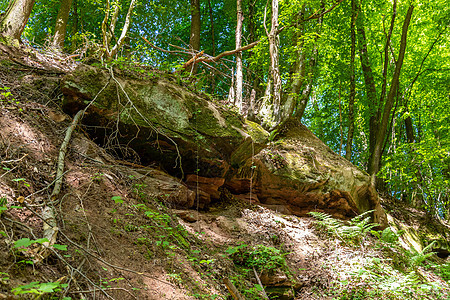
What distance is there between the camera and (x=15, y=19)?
6.21 metres

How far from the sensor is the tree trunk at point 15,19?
6.14 m

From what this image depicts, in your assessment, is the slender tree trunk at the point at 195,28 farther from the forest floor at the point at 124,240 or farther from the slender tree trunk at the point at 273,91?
the forest floor at the point at 124,240

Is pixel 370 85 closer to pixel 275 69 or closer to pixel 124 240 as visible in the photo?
pixel 275 69

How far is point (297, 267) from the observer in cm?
570

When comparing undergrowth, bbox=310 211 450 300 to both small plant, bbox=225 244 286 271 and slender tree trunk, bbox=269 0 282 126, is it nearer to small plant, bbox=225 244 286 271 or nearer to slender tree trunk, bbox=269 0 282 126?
small plant, bbox=225 244 286 271

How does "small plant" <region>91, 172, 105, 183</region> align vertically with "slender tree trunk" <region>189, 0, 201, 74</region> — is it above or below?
below

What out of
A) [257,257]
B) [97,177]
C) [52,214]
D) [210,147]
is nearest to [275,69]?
[210,147]

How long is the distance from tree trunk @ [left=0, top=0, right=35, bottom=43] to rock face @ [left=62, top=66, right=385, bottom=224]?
2.35 meters

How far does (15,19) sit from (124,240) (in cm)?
581

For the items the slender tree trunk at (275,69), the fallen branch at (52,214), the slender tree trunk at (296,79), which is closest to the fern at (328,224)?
the slender tree trunk at (275,69)

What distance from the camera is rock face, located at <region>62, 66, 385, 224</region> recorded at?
517cm

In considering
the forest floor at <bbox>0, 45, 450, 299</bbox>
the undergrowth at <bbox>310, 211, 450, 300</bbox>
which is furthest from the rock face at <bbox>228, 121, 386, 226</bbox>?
the forest floor at <bbox>0, 45, 450, 299</bbox>

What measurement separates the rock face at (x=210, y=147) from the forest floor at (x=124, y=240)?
1.67 ft

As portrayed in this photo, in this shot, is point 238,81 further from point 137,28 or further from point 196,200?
point 137,28
